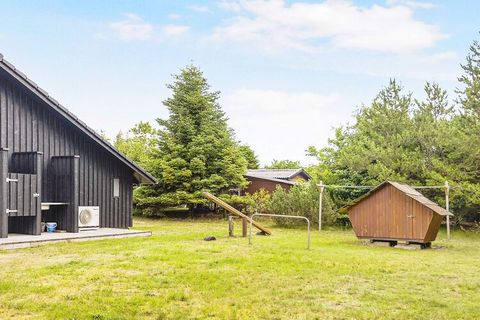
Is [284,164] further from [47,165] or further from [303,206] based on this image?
[47,165]

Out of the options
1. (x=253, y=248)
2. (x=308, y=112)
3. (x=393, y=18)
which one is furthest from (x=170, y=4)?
(x=308, y=112)

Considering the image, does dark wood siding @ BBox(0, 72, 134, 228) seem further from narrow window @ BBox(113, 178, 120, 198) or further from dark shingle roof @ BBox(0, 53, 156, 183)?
dark shingle roof @ BBox(0, 53, 156, 183)

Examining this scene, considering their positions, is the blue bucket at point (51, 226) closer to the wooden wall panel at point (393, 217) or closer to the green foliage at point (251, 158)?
the wooden wall panel at point (393, 217)

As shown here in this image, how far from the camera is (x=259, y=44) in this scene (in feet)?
62.8

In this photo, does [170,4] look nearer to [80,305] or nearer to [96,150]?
[96,150]

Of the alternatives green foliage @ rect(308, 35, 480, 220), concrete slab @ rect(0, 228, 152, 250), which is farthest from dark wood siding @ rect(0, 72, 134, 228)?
green foliage @ rect(308, 35, 480, 220)

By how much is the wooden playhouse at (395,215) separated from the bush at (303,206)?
213 inches

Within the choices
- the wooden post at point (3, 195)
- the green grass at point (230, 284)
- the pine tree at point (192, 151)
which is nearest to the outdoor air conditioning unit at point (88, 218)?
the wooden post at point (3, 195)

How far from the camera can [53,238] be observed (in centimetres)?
1238

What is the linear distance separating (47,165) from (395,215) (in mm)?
9908

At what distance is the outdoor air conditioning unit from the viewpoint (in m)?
15.1

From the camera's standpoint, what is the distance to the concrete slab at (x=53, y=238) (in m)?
11.3

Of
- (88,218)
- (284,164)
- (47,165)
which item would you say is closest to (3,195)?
(47,165)

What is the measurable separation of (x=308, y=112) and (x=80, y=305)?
2530 cm
